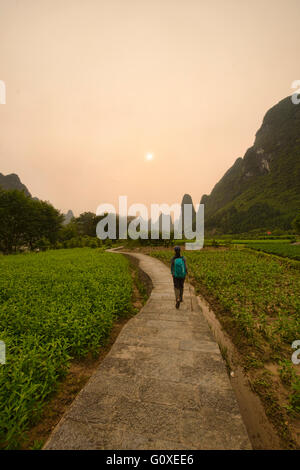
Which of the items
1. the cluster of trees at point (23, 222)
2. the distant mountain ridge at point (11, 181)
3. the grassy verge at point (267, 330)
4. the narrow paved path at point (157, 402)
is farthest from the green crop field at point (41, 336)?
the distant mountain ridge at point (11, 181)

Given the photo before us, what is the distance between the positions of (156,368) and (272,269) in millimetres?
10914

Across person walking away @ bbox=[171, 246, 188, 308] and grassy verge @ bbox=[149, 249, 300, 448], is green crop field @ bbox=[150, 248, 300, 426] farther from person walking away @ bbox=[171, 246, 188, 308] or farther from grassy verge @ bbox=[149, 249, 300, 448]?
person walking away @ bbox=[171, 246, 188, 308]

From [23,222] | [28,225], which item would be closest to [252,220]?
[28,225]

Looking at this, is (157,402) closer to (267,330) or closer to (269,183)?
(267,330)

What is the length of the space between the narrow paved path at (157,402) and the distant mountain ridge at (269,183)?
83087mm

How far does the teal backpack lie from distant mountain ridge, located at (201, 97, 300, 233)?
80923 mm

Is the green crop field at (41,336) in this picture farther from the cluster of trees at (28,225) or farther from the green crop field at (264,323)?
the cluster of trees at (28,225)

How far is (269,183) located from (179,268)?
119 metres

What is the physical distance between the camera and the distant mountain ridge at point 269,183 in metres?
79.9

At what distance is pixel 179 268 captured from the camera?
5582 mm

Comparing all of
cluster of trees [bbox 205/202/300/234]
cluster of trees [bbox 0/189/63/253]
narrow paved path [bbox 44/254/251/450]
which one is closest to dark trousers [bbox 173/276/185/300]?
narrow paved path [bbox 44/254/251/450]
